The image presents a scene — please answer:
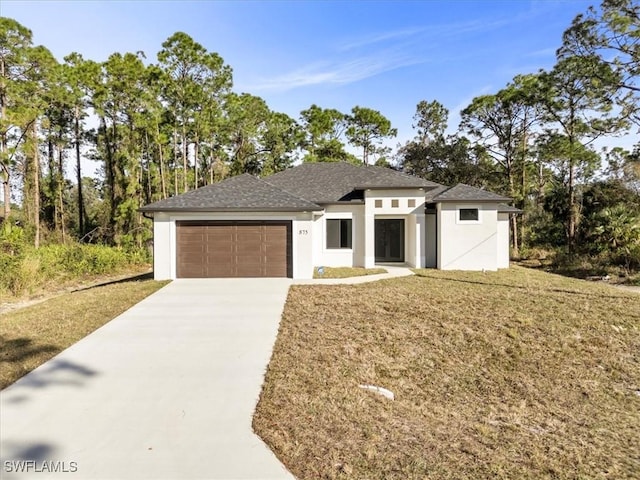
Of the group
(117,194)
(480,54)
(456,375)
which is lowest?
(456,375)

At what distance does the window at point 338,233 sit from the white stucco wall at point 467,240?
4.34 m

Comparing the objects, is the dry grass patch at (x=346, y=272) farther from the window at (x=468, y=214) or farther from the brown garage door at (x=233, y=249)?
the window at (x=468, y=214)

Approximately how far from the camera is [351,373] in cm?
568

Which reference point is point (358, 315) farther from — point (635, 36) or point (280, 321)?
point (635, 36)

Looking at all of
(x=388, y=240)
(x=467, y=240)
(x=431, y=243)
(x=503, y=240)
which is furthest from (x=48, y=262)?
(x=503, y=240)

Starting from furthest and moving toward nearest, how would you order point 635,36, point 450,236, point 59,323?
point 635,36 → point 450,236 → point 59,323

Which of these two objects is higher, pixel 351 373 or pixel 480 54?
pixel 480 54

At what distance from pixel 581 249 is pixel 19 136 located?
117ft

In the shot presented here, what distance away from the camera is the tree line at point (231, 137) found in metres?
19.5

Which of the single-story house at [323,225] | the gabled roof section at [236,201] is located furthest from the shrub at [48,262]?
the gabled roof section at [236,201]

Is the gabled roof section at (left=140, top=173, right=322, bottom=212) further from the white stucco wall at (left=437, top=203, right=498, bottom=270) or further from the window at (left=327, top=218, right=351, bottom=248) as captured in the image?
the white stucco wall at (left=437, top=203, right=498, bottom=270)

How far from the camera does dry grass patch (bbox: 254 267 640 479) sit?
3.63 metres

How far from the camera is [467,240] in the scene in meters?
15.8

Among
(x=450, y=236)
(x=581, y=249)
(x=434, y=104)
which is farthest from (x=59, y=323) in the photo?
(x=434, y=104)
